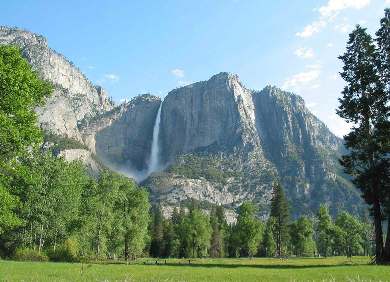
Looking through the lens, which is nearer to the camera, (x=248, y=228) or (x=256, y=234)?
(x=248, y=228)

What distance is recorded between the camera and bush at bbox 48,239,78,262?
2162 inches

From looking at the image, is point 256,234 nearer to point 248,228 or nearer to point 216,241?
point 248,228

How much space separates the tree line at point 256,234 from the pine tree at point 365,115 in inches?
2265

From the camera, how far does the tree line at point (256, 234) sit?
99.4 m

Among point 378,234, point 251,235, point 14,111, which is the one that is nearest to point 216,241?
point 251,235

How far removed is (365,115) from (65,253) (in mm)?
39508

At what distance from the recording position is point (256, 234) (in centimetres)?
9781

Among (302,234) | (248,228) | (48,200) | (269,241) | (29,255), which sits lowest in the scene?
(29,255)

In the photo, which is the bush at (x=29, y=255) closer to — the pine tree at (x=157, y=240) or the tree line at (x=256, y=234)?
the tree line at (x=256, y=234)

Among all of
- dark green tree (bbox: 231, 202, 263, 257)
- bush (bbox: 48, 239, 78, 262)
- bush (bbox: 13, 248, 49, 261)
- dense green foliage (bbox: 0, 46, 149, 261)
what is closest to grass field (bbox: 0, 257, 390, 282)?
dense green foliage (bbox: 0, 46, 149, 261)

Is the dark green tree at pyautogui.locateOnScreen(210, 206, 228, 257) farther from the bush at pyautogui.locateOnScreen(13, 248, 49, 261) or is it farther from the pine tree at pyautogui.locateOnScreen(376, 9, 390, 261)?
the pine tree at pyautogui.locateOnScreen(376, 9, 390, 261)

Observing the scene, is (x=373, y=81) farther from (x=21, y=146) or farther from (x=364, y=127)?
(x=21, y=146)

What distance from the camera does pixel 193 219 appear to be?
116 metres

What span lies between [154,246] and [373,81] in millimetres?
102760
